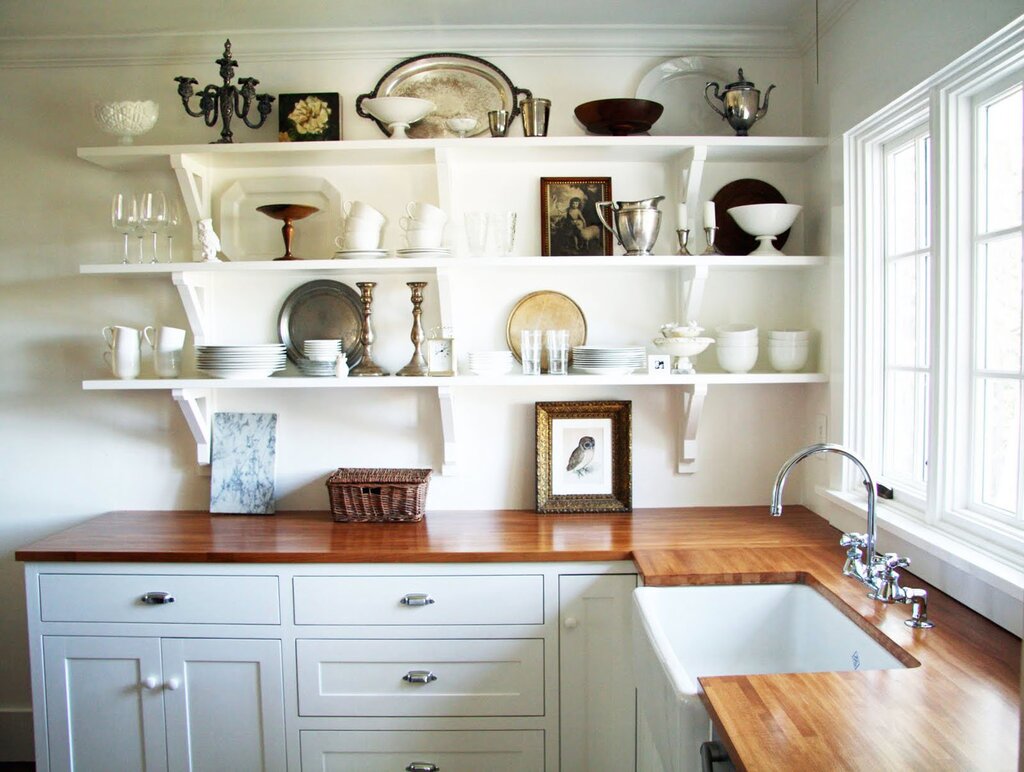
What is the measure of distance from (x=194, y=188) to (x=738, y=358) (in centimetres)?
186

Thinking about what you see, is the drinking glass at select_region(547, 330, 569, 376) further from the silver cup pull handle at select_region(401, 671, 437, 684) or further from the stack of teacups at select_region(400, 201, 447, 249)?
the silver cup pull handle at select_region(401, 671, 437, 684)

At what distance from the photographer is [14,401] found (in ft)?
8.82

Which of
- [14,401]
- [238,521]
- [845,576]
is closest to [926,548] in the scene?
[845,576]

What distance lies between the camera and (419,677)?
2172 millimetres

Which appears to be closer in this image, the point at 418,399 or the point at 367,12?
the point at 367,12

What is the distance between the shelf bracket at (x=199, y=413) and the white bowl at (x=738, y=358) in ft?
5.73

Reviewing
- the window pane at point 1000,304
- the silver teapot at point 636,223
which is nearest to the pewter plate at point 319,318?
the silver teapot at point 636,223

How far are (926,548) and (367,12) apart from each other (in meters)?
2.22

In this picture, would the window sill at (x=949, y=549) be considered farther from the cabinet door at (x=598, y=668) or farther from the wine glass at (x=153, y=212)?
the wine glass at (x=153, y=212)

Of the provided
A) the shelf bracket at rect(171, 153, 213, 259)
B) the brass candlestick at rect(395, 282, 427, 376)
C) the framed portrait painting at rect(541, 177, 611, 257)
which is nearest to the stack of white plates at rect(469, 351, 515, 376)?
the brass candlestick at rect(395, 282, 427, 376)

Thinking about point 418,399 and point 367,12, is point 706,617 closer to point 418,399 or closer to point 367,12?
point 418,399

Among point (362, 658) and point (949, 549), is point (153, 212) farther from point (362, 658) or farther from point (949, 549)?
point (949, 549)

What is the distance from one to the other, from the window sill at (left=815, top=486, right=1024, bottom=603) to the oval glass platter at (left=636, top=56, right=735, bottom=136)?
1323 mm

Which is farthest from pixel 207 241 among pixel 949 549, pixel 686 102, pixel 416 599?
pixel 949 549
